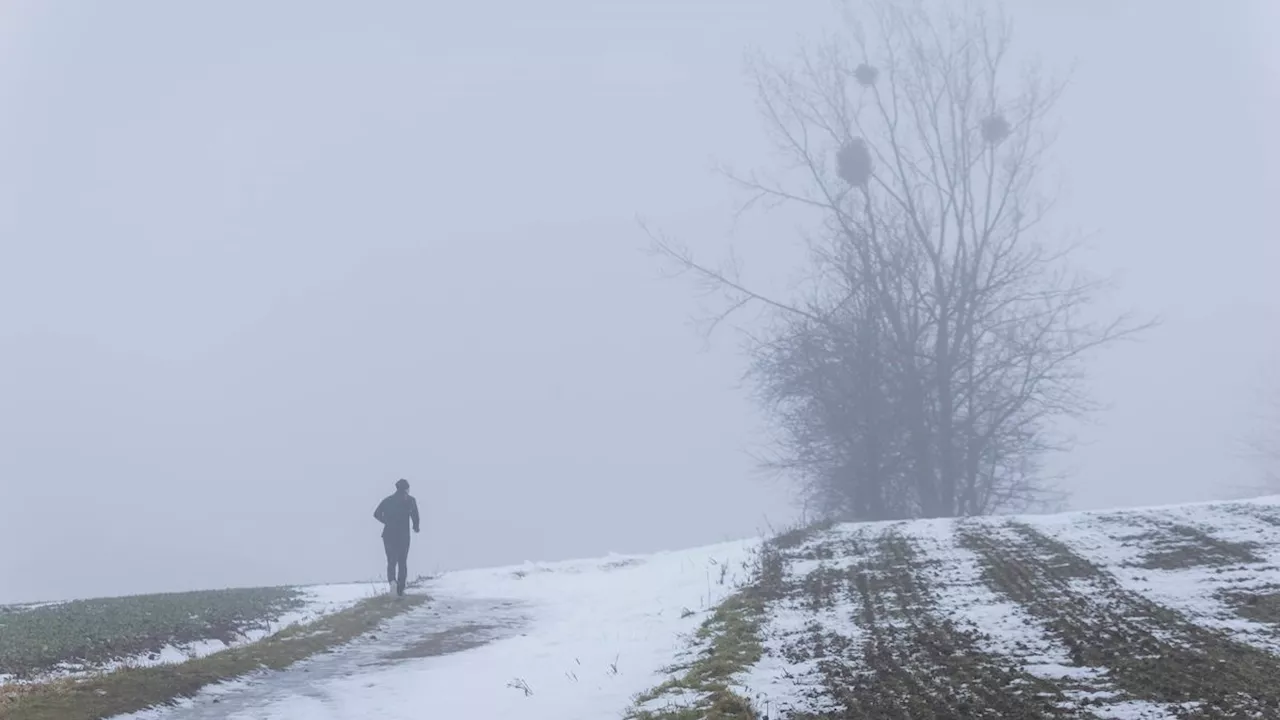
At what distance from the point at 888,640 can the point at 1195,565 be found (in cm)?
434

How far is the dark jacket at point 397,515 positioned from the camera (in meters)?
21.3

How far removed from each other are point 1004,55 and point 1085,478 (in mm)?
147849

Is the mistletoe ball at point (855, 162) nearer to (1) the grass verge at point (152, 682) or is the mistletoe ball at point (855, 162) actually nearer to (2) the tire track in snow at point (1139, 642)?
(2) the tire track in snow at point (1139, 642)

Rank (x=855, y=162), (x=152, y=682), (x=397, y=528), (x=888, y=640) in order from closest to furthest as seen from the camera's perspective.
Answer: (x=152, y=682) < (x=888, y=640) < (x=397, y=528) < (x=855, y=162)

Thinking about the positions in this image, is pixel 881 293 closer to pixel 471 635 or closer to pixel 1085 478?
pixel 471 635

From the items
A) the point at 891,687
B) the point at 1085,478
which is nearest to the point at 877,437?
the point at 891,687

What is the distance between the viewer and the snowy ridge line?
1084 centimetres

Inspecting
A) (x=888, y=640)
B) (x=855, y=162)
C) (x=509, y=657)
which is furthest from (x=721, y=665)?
(x=855, y=162)

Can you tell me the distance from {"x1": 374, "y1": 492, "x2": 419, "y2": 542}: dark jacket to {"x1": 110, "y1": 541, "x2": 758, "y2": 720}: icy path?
1274 mm

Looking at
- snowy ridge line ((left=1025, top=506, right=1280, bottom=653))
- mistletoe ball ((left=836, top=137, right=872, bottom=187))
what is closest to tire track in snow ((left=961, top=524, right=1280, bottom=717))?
snowy ridge line ((left=1025, top=506, right=1280, bottom=653))

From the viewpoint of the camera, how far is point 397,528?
21312 millimetres

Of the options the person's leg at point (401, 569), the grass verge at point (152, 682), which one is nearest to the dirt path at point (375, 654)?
the grass verge at point (152, 682)

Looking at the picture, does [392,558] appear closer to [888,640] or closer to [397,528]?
[397,528]

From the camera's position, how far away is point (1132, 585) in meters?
12.8
